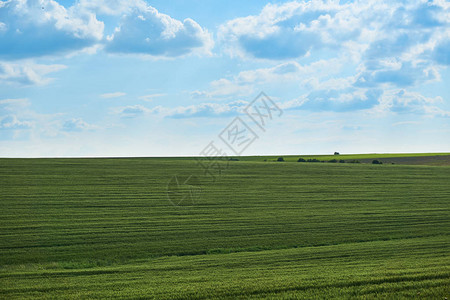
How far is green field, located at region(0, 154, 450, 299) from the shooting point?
12.2 meters

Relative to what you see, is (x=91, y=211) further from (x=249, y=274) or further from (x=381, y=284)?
(x=381, y=284)

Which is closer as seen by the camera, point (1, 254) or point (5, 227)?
point (1, 254)

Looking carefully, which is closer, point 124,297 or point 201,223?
point 124,297

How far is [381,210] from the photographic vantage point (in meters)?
30.7

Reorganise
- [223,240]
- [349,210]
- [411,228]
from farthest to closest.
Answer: [349,210] → [411,228] → [223,240]

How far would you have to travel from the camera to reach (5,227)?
75.4ft

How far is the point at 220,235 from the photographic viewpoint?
23.1 meters

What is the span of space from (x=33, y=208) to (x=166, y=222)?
887 centimetres

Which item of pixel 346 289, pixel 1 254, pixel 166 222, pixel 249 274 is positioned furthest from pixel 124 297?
pixel 166 222

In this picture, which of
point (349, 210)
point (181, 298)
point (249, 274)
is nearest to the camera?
point (181, 298)

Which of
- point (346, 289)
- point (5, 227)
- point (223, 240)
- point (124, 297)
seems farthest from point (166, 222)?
point (346, 289)

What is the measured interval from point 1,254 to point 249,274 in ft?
38.9

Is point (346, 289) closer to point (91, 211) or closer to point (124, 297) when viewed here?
point (124, 297)

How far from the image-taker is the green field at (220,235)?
1223 cm
